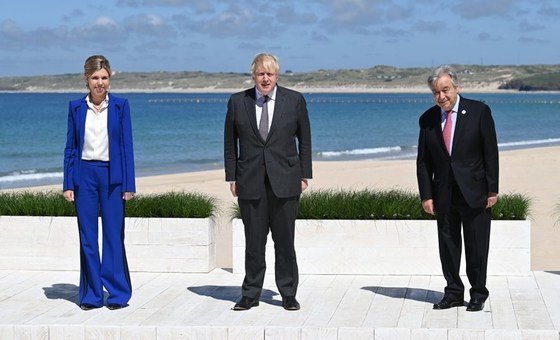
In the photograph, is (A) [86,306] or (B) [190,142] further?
(B) [190,142]

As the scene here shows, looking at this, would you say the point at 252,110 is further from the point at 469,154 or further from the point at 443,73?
the point at 469,154

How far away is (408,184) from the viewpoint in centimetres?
2189

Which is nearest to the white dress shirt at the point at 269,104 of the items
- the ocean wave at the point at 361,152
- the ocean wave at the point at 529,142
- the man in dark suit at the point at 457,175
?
the man in dark suit at the point at 457,175

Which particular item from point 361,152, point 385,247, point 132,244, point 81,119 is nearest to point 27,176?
point 361,152

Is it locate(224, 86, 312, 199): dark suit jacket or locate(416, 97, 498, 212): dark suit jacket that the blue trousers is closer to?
locate(224, 86, 312, 199): dark suit jacket

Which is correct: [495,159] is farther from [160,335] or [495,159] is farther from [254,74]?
[160,335]

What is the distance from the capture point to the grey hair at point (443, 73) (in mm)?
6953

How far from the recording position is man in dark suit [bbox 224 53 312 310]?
7121 mm

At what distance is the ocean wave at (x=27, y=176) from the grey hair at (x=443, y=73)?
75.8 feet

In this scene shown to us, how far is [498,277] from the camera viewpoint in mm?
8445

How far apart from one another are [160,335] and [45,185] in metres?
20.2

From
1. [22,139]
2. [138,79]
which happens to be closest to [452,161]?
[22,139]

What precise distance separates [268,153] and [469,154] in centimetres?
131

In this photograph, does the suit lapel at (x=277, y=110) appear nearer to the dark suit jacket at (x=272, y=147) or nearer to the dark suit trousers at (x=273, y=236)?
the dark suit jacket at (x=272, y=147)
